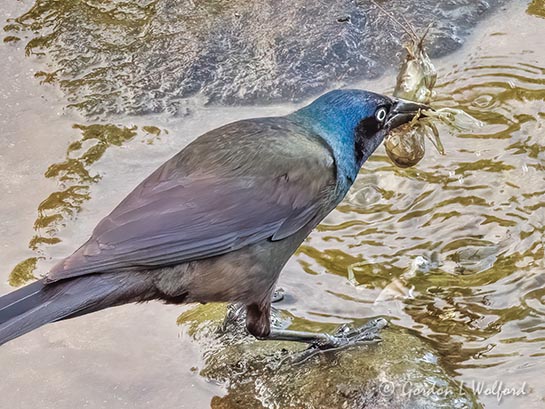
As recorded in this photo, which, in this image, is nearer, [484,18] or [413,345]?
[413,345]

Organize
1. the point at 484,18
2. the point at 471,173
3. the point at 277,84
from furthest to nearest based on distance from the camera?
the point at 484,18
the point at 277,84
the point at 471,173

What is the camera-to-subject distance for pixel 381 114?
4715mm

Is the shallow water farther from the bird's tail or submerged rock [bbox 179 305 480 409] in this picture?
the bird's tail

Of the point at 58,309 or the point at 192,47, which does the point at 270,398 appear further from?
the point at 192,47

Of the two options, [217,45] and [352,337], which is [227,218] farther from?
[217,45]

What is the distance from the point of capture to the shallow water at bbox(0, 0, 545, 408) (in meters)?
4.38

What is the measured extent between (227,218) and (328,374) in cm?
70

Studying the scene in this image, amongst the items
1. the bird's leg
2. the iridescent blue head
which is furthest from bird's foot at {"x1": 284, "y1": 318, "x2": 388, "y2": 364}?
the iridescent blue head

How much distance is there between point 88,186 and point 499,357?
84.2 inches

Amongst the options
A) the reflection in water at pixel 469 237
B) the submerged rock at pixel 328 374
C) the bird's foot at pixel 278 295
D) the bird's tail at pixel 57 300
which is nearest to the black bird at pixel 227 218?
the bird's tail at pixel 57 300

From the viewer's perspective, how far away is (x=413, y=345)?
4.38 meters

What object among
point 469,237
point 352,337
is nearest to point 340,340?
point 352,337

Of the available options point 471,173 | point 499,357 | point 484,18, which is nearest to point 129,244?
point 499,357

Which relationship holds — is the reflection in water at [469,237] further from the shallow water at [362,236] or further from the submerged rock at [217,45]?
the submerged rock at [217,45]
